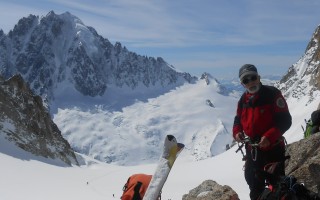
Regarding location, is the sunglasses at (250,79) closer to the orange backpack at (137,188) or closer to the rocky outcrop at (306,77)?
the orange backpack at (137,188)

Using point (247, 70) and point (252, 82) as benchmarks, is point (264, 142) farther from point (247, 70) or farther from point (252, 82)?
point (247, 70)

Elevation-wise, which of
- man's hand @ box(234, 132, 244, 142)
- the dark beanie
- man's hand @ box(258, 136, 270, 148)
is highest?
the dark beanie

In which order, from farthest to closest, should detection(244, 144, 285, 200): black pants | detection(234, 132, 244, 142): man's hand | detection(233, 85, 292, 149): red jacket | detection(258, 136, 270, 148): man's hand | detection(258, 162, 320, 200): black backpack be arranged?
detection(234, 132, 244, 142): man's hand, detection(244, 144, 285, 200): black pants, detection(233, 85, 292, 149): red jacket, detection(258, 136, 270, 148): man's hand, detection(258, 162, 320, 200): black backpack

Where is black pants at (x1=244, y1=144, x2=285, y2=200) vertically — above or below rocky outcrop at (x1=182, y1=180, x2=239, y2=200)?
above

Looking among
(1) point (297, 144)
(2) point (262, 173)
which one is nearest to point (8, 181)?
(1) point (297, 144)

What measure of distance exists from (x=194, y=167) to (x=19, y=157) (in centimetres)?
2322

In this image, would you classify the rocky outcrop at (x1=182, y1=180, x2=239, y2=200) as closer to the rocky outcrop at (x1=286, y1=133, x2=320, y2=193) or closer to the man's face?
the rocky outcrop at (x1=286, y1=133, x2=320, y2=193)

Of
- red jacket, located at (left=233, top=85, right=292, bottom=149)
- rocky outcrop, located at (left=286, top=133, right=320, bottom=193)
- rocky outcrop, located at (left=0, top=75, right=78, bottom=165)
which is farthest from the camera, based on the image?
rocky outcrop, located at (left=0, top=75, right=78, bottom=165)

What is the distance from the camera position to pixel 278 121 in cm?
719

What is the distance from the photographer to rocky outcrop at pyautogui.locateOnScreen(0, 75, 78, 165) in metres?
68.1

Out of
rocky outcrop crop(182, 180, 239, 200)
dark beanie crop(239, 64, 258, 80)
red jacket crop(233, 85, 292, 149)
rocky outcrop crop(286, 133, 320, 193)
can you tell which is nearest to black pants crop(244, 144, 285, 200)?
red jacket crop(233, 85, 292, 149)

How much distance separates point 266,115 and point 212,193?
12.2ft

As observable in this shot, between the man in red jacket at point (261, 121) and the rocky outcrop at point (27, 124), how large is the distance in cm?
6142

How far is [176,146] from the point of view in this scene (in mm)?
5605
